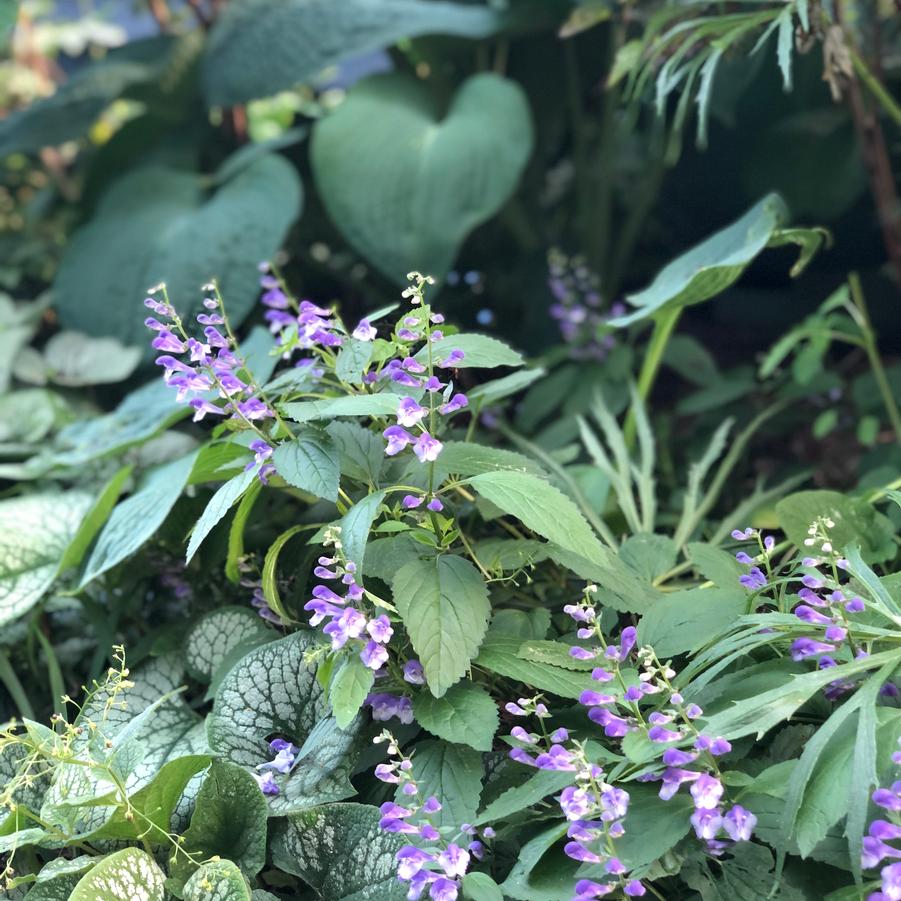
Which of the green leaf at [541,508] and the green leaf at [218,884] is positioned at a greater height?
the green leaf at [541,508]

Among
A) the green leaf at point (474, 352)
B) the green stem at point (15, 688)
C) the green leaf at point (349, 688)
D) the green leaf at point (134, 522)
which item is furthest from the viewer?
the green stem at point (15, 688)

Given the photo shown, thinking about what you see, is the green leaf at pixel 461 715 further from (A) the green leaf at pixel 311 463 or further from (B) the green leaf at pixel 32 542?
(B) the green leaf at pixel 32 542

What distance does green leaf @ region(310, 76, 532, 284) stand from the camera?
4.40 feet

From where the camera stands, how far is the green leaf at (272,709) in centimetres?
73

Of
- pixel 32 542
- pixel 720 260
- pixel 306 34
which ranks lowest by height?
pixel 32 542

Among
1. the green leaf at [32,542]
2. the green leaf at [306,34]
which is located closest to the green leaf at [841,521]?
the green leaf at [32,542]

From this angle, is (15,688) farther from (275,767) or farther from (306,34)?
(306,34)

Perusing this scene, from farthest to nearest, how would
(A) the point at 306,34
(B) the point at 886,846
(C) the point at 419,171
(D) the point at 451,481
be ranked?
(A) the point at 306,34
(C) the point at 419,171
(D) the point at 451,481
(B) the point at 886,846

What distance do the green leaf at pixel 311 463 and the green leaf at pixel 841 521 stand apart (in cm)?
37

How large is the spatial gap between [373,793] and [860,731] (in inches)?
13.3

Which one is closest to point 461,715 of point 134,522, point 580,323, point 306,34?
point 134,522

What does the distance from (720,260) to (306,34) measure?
0.83 meters

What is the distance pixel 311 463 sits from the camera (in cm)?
69

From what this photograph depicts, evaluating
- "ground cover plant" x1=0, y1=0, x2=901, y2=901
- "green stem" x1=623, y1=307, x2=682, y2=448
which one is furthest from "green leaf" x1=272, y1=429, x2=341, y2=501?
"green stem" x1=623, y1=307, x2=682, y2=448
